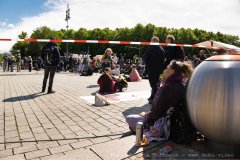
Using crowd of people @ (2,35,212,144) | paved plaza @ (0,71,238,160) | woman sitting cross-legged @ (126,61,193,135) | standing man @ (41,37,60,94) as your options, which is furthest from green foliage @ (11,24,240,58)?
woman sitting cross-legged @ (126,61,193,135)

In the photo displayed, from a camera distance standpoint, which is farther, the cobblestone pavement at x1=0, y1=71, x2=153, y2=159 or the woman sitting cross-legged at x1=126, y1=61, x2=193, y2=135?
Result: the woman sitting cross-legged at x1=126, y1=61, x2=193, y2=135

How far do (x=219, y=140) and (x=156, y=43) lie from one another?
4.45 metres

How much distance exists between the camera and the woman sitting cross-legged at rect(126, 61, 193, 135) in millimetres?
4441

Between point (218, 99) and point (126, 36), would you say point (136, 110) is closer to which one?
point (218, 99)

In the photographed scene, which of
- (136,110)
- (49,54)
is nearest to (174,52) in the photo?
(136,110)

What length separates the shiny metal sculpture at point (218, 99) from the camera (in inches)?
137

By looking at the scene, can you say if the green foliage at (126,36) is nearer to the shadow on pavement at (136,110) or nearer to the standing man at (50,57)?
the standing man at (50,57)

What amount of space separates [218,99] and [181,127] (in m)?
0.98

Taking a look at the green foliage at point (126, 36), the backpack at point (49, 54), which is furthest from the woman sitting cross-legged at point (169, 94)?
the green foliage at point (126, 36)

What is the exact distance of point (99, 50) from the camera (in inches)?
3292

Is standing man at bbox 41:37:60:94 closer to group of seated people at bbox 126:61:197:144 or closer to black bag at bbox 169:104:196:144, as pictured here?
group of seated people at bbox 126:61:197:144

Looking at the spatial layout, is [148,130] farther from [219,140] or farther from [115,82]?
[115,82]

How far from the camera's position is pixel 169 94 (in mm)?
4441

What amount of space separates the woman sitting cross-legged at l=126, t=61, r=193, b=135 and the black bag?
0.48ft
